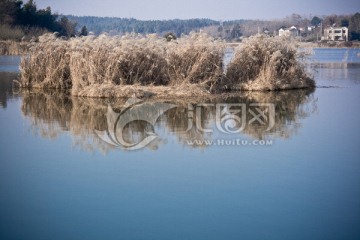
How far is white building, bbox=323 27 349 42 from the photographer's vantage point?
278 feet

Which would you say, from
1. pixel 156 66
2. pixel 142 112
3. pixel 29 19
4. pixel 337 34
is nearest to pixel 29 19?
pixel 29 19

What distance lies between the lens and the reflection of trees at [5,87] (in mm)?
16356

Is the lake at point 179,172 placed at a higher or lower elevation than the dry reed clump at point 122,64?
lower

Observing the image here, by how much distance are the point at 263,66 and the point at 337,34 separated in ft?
240

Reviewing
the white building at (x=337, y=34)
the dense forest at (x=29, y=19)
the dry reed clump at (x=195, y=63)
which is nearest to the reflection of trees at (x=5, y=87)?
the dry reed clump at (x=195, y=63)

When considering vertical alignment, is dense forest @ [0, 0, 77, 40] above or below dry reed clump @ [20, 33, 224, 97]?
above

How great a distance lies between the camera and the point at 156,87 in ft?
56.5

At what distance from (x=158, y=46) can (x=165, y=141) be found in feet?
29.1

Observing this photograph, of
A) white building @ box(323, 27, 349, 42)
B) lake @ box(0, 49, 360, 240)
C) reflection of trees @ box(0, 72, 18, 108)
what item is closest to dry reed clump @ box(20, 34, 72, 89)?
reflection of trees @ box(0, 72, 18, 108)

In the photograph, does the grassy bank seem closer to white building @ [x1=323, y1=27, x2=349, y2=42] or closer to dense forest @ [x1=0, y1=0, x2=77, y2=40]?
dense forest @ [x1=0, y1=0, x2=77, y2=40]

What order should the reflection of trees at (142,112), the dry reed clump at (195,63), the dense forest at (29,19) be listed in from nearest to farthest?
the reflection of trees at (142,112) < the dry reed clump at (195,63) < the dense forest at (29,19)

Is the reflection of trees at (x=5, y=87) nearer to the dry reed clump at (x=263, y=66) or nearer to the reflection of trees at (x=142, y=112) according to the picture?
the reflection of trees at (x=142, y=112)

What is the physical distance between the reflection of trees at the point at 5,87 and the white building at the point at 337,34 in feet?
221

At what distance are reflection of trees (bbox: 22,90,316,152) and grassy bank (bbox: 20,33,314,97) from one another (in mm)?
1087
